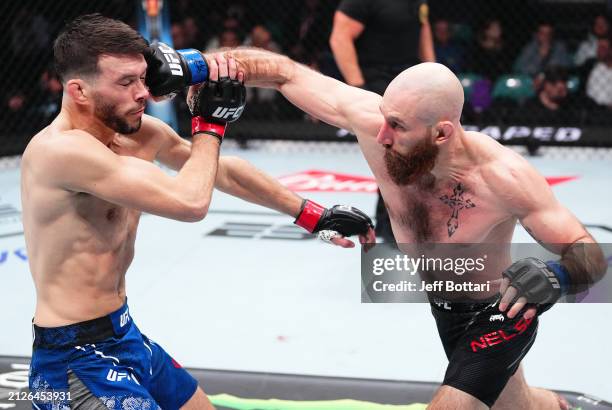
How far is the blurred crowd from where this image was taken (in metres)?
6.86

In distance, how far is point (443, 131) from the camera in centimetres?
215

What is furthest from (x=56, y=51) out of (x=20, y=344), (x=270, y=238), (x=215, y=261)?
(x=270, y=238)

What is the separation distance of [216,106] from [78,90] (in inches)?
12.7

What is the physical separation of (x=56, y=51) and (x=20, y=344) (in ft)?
5.57

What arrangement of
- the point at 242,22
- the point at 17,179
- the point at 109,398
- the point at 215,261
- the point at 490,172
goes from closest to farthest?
1. the point at 109,398
2. the point at 490,172
3. the point at 215,261
4. the point at 17,179
5. the point at 242,22

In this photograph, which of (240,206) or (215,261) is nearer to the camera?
(215,261)

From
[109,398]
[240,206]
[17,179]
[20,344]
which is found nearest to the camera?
[109,398]

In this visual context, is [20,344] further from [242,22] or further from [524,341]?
[242,22]

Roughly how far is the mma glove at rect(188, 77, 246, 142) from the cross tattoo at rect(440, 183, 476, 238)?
578 millimetres

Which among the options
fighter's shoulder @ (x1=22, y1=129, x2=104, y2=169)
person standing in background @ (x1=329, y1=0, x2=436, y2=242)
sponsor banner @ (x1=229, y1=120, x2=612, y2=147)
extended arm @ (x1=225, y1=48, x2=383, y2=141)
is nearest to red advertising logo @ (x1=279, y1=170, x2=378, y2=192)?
sponsor banner @ (x1=229, y1=120, x2=612, y2=147)

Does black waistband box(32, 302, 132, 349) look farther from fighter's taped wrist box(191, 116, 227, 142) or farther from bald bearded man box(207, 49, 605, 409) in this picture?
bald bearded man box(207, 49, 605, 409)

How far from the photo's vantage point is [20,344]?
3.40m

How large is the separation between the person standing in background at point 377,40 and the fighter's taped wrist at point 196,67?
6.97 feet

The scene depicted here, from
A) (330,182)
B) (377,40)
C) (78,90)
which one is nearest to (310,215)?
(78,90)
